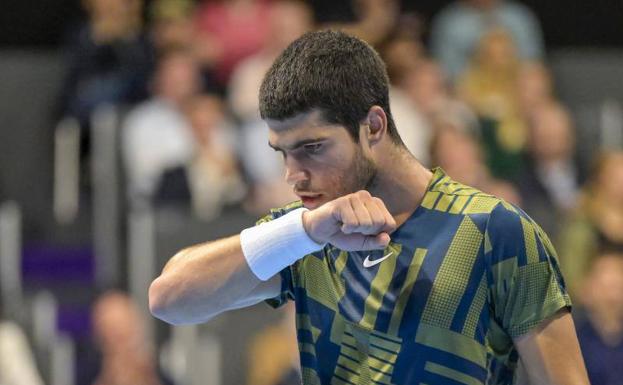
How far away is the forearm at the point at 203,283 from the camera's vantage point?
10.6ft

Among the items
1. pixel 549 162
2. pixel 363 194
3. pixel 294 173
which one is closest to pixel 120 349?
pixel 549 162

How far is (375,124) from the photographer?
311 centimetres

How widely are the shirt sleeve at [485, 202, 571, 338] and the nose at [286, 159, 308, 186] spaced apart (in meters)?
0.45

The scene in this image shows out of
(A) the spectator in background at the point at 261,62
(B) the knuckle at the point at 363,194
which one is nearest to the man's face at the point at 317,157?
(B) the knuckle at the point at 363,194

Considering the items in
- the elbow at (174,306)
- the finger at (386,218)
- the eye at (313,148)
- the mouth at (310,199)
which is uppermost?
the eye at (313,148)

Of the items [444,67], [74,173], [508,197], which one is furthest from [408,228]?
[444,67]

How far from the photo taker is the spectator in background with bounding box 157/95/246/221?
25.9 feet

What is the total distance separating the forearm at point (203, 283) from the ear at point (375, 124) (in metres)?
0.44

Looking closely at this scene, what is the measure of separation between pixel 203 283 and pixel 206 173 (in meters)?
4.79

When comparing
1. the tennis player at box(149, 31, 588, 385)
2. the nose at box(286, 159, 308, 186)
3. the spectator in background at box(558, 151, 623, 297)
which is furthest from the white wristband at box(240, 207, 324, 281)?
the spectator in background at box(558, 151, 623, 297)

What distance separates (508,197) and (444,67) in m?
2.42

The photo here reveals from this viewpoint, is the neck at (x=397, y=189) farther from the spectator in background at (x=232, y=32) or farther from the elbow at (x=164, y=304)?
the spectator in background at (x=232, y=32)

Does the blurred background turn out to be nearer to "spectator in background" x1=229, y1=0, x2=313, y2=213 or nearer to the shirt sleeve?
"spectator in background" x1=229, y1=0, x2=313, y2=213

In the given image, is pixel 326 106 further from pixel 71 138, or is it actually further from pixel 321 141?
pixel 71 138
